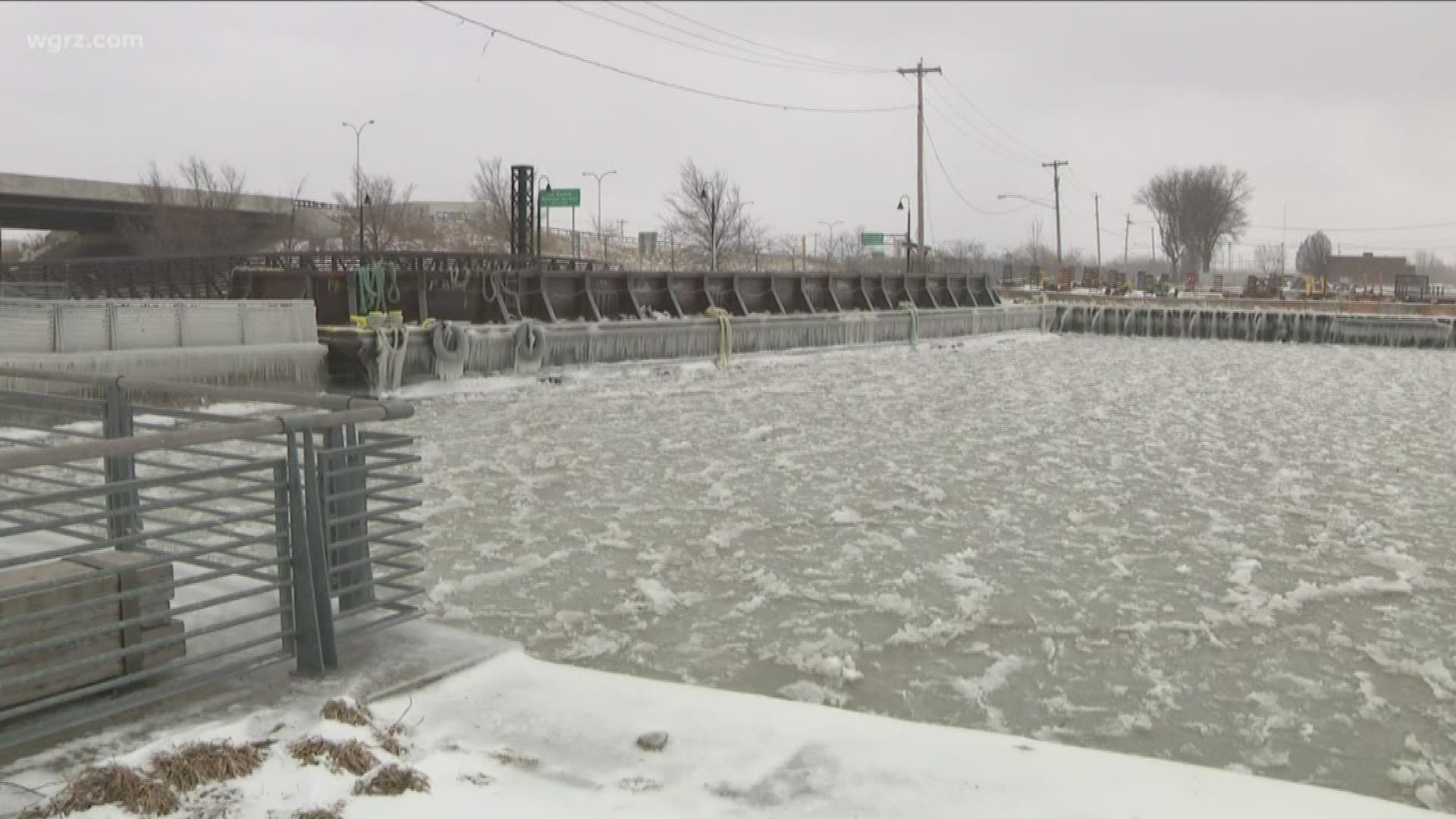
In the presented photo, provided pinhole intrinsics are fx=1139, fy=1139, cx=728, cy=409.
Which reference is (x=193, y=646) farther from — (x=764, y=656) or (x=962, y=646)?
(x=962, y=646)

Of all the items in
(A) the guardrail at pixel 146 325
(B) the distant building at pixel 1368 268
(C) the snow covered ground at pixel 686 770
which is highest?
(B) the distant building at pixel 1368 268

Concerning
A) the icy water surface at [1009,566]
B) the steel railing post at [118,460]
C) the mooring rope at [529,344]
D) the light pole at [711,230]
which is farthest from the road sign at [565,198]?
the steel railing post at [118,460]

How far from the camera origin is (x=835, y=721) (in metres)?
5.18

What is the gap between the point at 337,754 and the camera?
4.22 metres

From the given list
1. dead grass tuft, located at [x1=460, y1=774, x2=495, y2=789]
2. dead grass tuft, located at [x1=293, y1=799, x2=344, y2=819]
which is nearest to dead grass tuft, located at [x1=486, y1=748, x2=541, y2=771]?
dead grass tuft, located at [x1=460, y1=774, x2=495, y2=789]

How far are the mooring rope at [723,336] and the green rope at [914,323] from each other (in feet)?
31.1

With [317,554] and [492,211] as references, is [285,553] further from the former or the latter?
[492,211]

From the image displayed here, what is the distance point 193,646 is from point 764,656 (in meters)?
3.24

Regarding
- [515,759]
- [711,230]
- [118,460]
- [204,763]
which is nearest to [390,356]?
[118,460]

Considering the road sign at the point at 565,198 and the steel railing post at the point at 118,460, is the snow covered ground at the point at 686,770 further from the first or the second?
the road sign at the point at 565,198

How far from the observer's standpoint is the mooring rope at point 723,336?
29.4 metres

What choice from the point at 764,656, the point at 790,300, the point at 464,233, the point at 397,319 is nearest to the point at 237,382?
the point at 397,319

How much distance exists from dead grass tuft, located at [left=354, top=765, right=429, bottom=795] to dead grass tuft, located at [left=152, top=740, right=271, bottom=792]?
0.43 metres

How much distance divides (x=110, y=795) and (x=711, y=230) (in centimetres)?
6243
